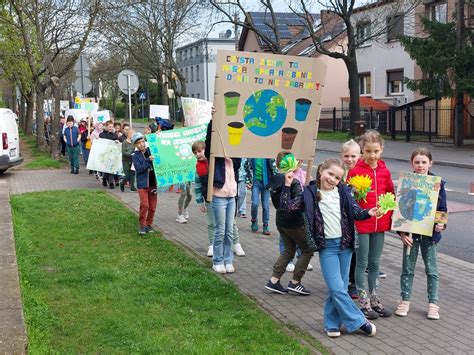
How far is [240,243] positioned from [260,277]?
1866 millimetres

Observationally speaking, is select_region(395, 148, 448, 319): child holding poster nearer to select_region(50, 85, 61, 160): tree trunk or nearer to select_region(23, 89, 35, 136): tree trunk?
select_region(50, 85, 61, 160): tree trunk

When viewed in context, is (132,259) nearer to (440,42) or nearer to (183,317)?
(183,317)

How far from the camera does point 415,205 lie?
18.2ft

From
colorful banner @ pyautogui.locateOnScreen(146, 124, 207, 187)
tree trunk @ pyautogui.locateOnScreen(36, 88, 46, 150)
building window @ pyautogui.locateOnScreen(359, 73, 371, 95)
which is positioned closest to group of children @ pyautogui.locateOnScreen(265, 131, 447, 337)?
colorful banner @ pyautogui.locateOnScreen(146, 124, 207, 187)

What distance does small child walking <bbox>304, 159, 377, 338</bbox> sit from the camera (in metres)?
5.07

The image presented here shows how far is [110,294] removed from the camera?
6277 millimetres

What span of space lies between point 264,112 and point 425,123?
2663 centimetres

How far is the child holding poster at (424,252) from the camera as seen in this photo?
5.53 metres

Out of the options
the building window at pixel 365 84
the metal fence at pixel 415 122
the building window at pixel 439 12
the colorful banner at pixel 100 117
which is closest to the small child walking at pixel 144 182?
the colorful banner at pixel 100 117

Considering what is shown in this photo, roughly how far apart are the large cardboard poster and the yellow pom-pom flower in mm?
1258

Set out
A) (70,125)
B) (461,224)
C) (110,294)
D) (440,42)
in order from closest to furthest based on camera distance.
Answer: (110,294) < (461,224) < (70,125) < (440,42)

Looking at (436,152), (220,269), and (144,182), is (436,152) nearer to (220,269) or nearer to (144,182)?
(144,182)

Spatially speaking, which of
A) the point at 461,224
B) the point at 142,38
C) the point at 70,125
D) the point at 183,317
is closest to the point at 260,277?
the point at 183,317

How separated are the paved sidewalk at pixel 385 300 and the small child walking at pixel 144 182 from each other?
0.31 meters
